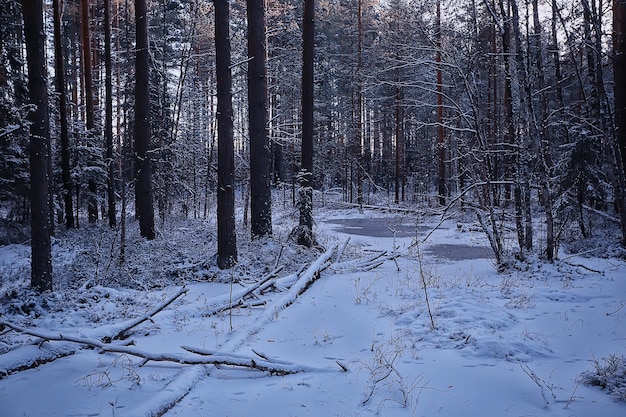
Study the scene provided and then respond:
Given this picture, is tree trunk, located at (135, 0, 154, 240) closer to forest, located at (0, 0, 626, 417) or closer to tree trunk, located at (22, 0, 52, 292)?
forest, located at (0, 0, 626, 417)

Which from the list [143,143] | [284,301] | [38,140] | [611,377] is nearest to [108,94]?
[143,143]

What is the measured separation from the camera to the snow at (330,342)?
3568 mm

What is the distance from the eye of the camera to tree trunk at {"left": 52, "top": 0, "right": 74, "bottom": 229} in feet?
50.0

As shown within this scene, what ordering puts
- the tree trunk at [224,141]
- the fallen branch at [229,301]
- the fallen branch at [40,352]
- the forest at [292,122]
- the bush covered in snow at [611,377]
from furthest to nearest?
1. the tree trunk at [224,141]
2. the forest at [292,122]
3. the fallen branch at [229,301]
4. the fallen branch at [40,352]
5. the bush covered in snow at [611,377]

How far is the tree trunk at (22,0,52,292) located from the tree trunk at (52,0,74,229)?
31.7 feet

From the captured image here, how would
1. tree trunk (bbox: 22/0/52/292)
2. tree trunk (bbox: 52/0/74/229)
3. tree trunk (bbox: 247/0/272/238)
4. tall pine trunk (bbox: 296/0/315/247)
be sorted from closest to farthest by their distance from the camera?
tree trunk (bbox: 22/0/52/292)
tree trunk (bbox: 247/0/272/238)
tall pine trunk (bbox: 296/0/315/247)
tree trunk (bbox: 52/0/74/229)

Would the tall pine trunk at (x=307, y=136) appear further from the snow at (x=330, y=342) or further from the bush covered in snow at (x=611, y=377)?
the bush covered in snow at (x=611, y=377)

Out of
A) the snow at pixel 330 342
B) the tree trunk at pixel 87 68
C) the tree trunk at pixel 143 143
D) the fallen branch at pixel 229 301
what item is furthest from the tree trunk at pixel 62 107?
the fallen branch at pixel 229 301

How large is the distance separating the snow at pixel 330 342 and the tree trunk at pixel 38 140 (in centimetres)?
56

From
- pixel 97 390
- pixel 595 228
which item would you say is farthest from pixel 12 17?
pixel 595 228

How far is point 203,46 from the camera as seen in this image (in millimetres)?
27703

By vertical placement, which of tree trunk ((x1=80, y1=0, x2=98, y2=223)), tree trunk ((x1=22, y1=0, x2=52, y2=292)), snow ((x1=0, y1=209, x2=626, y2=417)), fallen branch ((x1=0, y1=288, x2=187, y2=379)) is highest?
tree trunk ((x1=80, y1=0, x2=98, y2=223))

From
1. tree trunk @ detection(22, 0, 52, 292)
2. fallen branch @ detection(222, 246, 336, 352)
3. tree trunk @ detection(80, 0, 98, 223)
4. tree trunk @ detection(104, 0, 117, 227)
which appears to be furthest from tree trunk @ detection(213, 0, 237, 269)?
tree trunk @ detection(80, 0, 98, 223)

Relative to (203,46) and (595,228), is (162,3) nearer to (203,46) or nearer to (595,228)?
(203,46)
